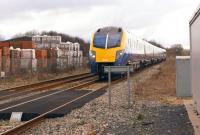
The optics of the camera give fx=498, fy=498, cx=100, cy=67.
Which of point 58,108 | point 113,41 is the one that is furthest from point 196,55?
point 113,41

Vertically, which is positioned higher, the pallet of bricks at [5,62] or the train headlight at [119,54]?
the train headlight at [119,54]

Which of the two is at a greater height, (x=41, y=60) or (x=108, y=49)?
(x=108, y=49)

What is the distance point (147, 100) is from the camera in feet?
62.0

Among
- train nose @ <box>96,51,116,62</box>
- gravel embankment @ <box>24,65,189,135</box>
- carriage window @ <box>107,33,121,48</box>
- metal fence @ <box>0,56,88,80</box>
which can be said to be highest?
carriage window @ <box>107,33,121,48</box>

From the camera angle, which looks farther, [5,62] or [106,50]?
[5,62]

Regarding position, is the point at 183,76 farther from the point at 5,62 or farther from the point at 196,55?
the point at 5,62

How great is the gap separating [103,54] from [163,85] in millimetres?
5935

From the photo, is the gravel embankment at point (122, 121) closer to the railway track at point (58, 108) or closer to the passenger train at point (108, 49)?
the railway track at point (58, 108)

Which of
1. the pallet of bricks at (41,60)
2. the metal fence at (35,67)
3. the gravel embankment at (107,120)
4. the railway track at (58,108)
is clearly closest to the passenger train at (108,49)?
the railway track at (58,108)

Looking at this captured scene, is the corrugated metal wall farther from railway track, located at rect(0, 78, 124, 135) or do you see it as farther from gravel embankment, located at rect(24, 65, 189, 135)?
railway track, located at rect(0, 78, 124, 135)

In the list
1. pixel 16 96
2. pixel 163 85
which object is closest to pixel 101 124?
pixel 16 96

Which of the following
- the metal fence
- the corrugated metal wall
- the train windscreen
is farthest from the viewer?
the metal fence

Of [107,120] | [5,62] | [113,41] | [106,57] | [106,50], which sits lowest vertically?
[107,120]

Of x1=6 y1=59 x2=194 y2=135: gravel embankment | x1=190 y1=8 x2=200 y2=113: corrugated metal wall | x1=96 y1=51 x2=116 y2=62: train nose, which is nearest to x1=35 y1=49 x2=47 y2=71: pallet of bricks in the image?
x1=96 y1=51 x2=116 y2=62: train nose
